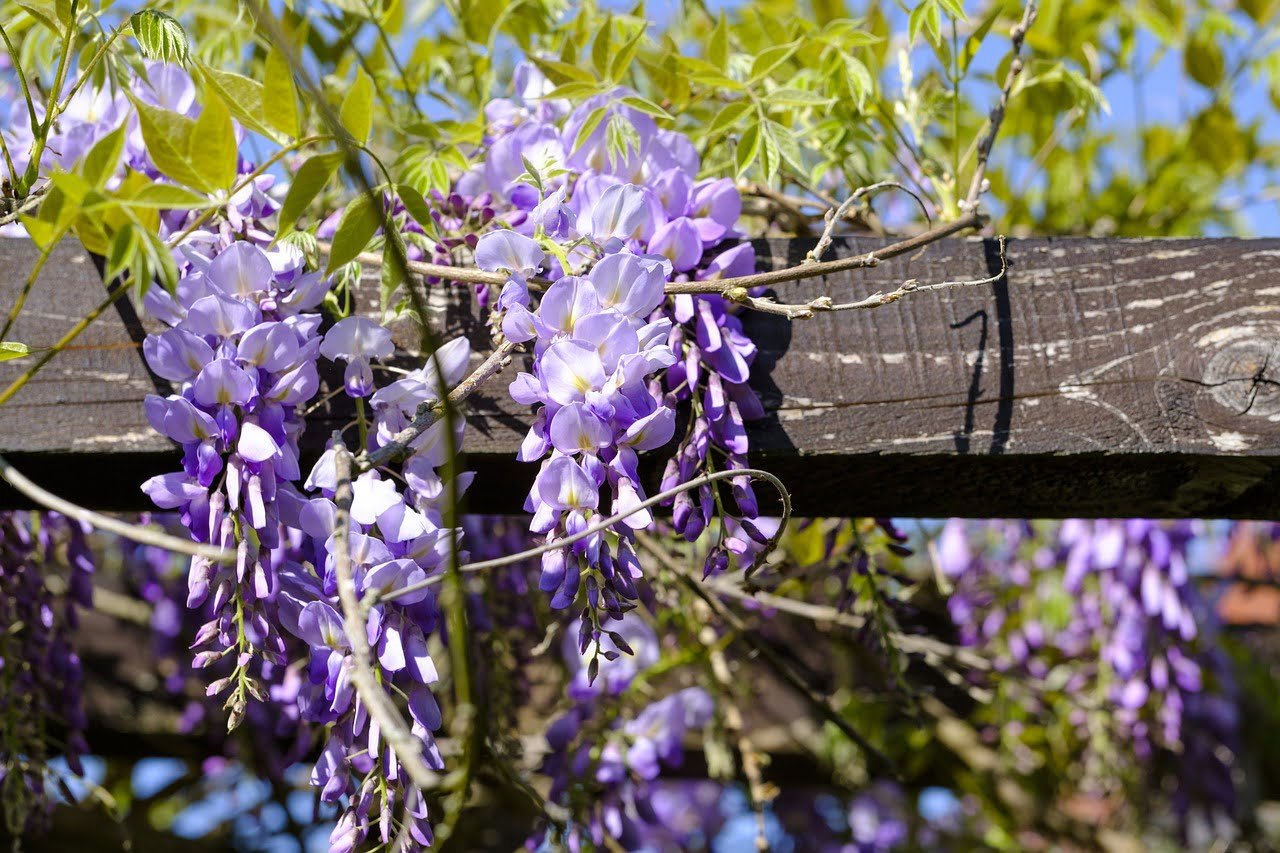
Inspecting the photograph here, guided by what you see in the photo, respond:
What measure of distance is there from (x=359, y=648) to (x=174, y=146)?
305 millimetres

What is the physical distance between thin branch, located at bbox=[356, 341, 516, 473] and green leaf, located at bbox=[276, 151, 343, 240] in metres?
0.14

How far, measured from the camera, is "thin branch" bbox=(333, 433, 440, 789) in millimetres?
471

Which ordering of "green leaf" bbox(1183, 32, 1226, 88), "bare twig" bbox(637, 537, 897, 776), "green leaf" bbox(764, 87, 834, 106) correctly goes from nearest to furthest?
"green leaf" bbox(764, 87, 834, 106) → "bare twig" bbox(637, 537, 897, 776) → "green leaf" bbox(1183, 32, 1226, 88)

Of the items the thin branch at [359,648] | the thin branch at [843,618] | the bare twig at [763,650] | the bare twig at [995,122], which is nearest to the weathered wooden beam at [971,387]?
the bare twig at [995,122]

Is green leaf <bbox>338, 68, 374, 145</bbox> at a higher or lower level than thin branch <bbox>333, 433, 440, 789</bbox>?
higher

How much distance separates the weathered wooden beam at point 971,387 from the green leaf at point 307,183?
21cm

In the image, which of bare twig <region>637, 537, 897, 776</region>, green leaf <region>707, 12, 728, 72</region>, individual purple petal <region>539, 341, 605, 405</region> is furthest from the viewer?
bare twig <region>637, 537, 897, 776</region>

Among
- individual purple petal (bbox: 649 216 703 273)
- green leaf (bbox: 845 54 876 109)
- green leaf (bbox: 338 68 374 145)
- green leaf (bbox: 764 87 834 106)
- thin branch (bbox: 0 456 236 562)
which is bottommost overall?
thin branch (bbox: 0 456 236 562)

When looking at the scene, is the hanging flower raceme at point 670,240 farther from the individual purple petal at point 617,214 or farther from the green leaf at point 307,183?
the green leaf at point 307,183

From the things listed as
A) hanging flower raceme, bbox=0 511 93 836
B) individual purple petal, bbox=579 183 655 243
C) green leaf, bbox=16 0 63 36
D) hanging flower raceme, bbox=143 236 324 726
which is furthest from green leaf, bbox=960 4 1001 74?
hanging flower raceme, bbox=0 511 93 836

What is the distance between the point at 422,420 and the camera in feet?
2.41

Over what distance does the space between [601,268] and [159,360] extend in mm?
288

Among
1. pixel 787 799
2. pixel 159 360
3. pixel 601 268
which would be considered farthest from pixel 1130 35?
pixel 787 799

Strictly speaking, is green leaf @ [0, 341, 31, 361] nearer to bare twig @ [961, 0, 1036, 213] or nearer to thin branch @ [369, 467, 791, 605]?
thin branch @ [369, 467, 791, 605]
